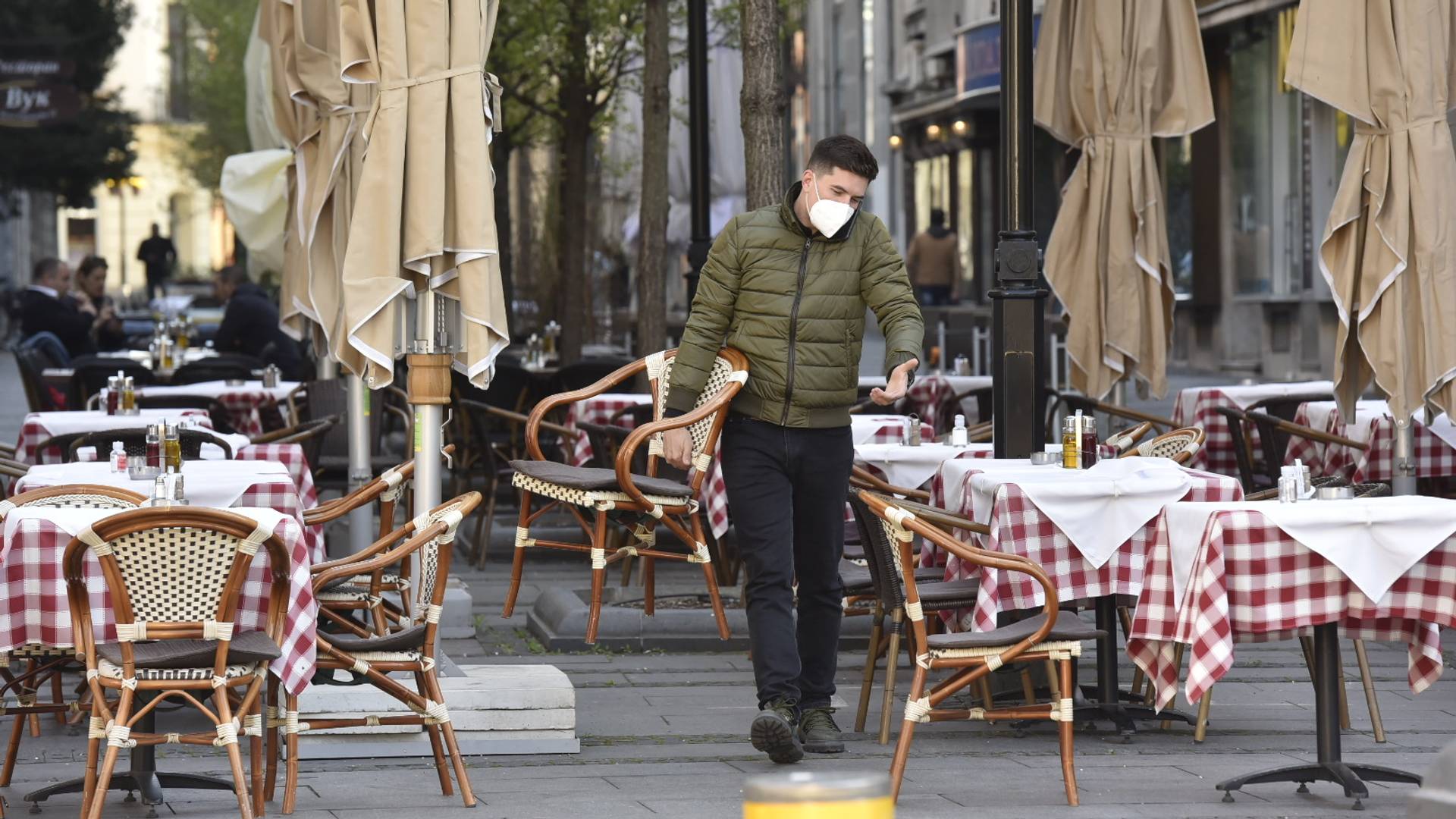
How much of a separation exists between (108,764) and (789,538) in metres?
2.30

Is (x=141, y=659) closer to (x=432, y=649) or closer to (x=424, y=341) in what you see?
(x=432, y=649)

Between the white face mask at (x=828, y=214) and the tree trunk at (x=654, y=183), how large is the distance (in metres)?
8.76

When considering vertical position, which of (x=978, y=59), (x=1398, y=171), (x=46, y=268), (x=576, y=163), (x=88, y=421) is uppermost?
(x=978, y=59)

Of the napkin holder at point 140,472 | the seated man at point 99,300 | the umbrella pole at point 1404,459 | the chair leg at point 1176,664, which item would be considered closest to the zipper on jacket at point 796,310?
the chair leg at point 1176,664

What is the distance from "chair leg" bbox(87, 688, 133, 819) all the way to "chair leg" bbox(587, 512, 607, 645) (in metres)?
3.12

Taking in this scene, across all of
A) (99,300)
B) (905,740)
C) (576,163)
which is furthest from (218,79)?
(905,740)

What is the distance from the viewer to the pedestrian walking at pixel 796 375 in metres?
7.00

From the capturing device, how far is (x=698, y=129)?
12023 mm

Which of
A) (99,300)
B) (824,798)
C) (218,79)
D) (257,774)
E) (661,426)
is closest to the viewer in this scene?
(824,798)

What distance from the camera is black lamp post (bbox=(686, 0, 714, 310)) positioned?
38.7 feet

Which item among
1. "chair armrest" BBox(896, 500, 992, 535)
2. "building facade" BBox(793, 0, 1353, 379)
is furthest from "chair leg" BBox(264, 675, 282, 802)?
"building facade" BBox(793, 0, 1353, 379)

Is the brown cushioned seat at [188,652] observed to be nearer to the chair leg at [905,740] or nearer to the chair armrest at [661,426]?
the chair armrest at [661,426]

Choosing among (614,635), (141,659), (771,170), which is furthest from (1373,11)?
(141,659)

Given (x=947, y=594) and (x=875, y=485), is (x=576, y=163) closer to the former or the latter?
(x=875, y=485)
